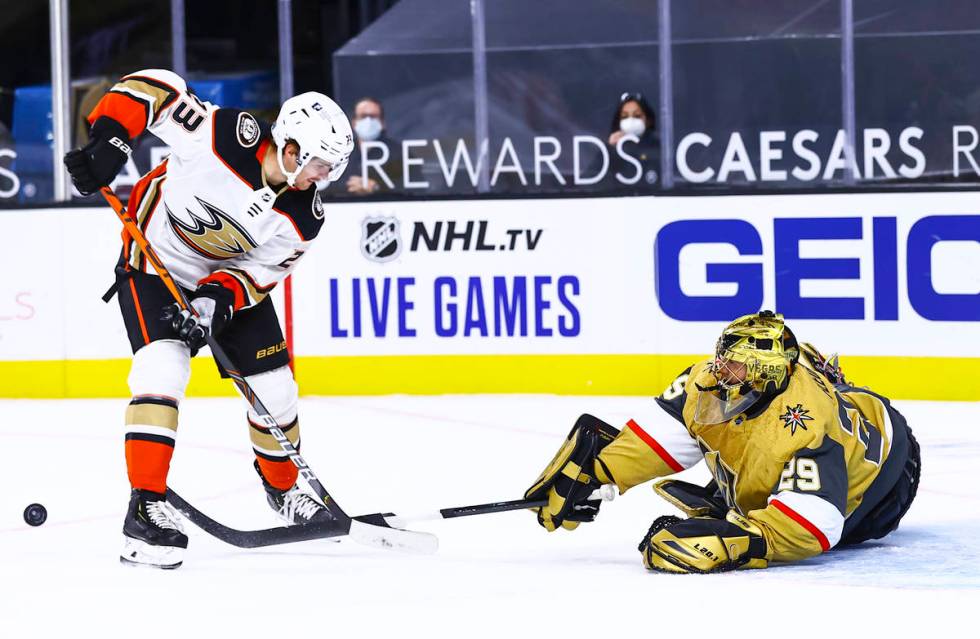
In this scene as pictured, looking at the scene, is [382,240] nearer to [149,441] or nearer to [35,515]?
[35,515]

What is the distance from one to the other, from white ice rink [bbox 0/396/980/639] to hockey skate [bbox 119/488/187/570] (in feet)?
0.14

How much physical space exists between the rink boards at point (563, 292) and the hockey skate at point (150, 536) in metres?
3.00

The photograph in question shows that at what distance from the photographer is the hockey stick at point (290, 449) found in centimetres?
351

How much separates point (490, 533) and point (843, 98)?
3095 millimetres

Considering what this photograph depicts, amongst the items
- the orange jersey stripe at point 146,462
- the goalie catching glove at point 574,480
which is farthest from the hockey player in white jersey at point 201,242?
the goalie catching glove at point 574,480

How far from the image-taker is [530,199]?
6379 mm

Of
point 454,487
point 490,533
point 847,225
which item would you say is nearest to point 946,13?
point 847,225

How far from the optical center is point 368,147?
669 cm

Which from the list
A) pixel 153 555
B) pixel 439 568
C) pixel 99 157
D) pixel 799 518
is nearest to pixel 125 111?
pixel 99 157

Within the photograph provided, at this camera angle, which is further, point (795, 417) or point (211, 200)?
point (211, 200)

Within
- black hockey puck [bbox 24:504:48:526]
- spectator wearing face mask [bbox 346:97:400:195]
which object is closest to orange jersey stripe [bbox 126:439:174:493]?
black hockey puck [bbox 24:504:48:526]

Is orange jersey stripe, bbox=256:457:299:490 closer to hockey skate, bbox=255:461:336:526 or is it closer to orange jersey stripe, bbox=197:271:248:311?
A: hockey skate, bbox=255:461:336:526

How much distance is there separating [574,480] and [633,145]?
126 inches

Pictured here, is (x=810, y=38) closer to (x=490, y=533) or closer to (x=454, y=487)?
(x=454, y=487)
